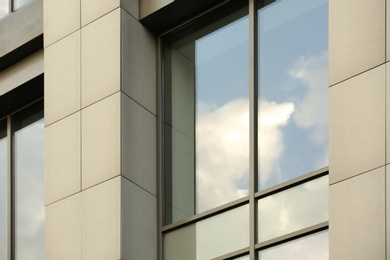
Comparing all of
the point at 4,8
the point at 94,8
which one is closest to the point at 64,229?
the point at 94,8

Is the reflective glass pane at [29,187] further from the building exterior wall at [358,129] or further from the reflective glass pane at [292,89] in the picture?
the building exterior wall at [358,129]

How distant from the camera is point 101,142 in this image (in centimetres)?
1717

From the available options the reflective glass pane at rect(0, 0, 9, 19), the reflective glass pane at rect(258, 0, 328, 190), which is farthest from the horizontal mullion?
the reflective glass pane at rect(0, 0, 9, 19)

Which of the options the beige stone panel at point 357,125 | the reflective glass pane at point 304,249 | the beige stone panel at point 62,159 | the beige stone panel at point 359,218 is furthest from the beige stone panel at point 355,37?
the beige stone panel at point 62,159

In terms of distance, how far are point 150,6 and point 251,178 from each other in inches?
A: 138

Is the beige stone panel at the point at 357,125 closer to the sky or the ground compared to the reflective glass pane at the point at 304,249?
closer to the sky

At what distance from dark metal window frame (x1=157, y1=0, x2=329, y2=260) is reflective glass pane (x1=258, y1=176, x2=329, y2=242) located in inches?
3.1

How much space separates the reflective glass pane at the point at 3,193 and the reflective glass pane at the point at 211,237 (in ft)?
13.9

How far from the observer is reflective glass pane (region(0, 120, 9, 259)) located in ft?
66.4

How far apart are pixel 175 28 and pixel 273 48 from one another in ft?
7.12

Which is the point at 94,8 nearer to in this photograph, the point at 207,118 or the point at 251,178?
the point at 207,118

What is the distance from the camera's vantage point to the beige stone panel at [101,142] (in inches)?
667

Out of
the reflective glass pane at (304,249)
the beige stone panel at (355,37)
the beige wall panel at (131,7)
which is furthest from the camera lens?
the beige wall panel at (131,7)

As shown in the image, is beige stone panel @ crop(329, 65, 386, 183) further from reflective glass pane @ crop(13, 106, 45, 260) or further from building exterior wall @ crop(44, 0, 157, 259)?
reflective glass pane @ crop(13, 106, 45, 260)
